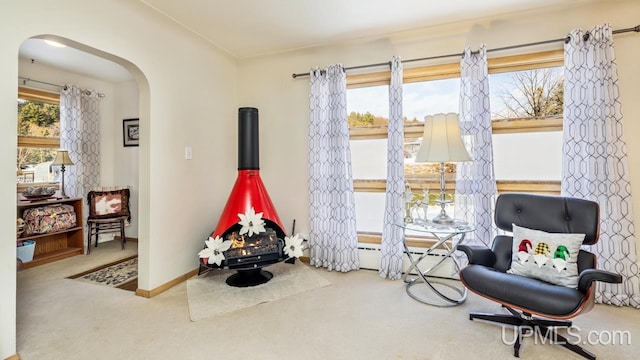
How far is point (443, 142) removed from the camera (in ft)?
8.34

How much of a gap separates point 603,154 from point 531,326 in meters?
1.59

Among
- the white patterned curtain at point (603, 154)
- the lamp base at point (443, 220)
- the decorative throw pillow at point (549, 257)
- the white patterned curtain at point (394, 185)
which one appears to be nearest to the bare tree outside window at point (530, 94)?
the white patterned curtain at point (603, 154)

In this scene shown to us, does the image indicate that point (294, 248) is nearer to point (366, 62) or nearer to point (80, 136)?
point (366, 62)

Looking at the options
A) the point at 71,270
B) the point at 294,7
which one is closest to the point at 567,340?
the point at 294,7

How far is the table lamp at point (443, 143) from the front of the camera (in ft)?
8.23

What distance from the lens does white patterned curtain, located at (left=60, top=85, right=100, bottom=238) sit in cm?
406

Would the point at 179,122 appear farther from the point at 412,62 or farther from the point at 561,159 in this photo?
the point at 561,159

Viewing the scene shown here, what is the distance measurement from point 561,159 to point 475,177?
0.76m

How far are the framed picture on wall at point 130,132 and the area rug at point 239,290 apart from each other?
8.66ft

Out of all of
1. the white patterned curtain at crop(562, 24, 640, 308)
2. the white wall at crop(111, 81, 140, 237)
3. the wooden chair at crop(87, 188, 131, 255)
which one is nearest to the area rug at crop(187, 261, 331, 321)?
the wooden chair at crop(87, 188, 131, 255)

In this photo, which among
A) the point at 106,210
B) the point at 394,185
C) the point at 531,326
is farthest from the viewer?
the point at 106,210

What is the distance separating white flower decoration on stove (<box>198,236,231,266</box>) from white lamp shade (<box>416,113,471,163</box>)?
1.93 metres

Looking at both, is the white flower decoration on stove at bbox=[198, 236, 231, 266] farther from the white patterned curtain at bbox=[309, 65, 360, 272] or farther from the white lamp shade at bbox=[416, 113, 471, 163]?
the white lamp shade at bbox=[416, 113, 471, 163]

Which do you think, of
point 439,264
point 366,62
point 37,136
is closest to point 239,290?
point 439,264
